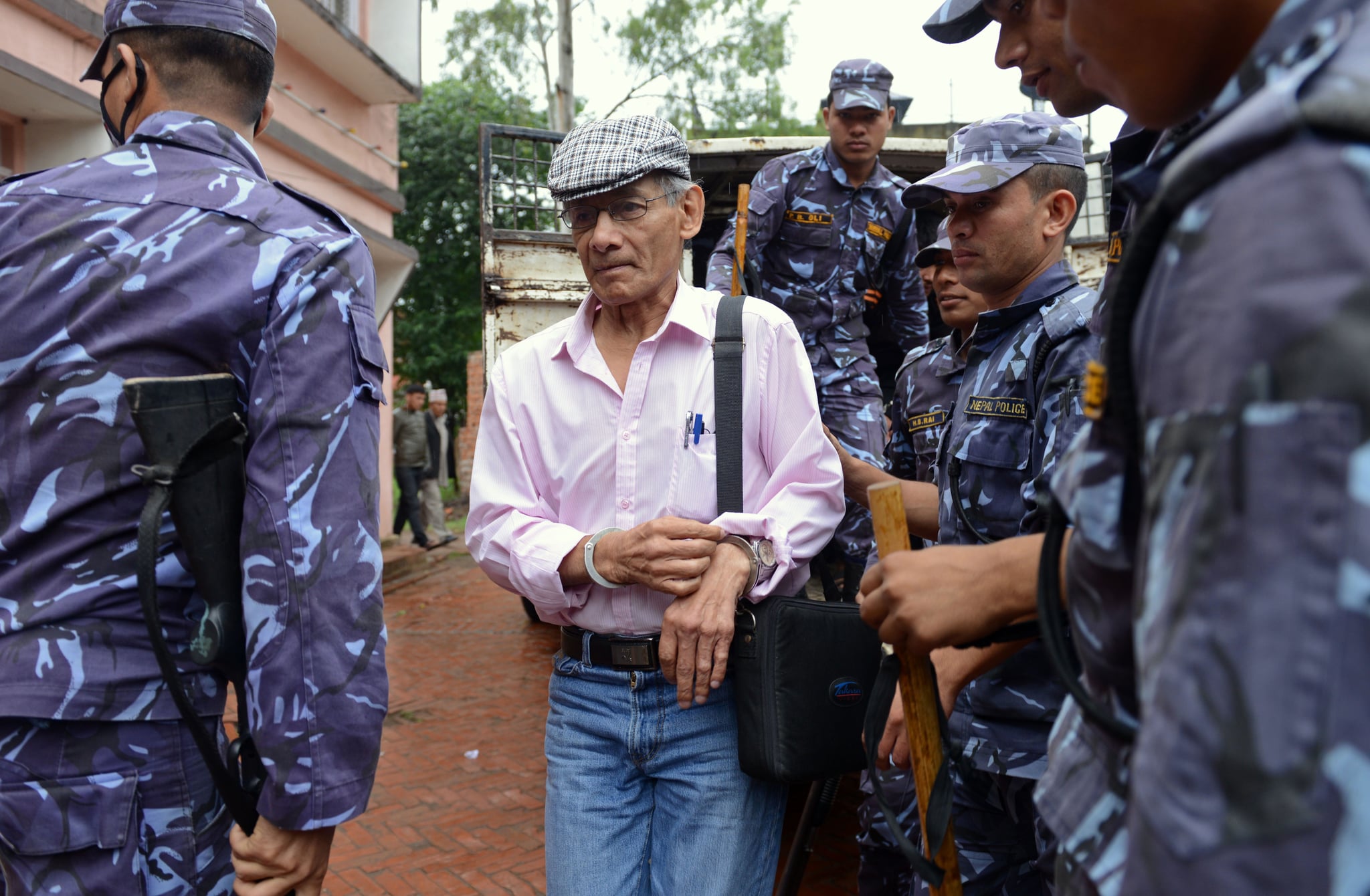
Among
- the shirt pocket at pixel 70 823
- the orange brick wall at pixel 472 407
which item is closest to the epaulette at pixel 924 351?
the shirt pocket at pixel 70 823

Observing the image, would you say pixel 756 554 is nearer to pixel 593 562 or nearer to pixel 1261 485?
pixel 593 562

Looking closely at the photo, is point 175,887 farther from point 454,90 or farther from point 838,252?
point 454,90

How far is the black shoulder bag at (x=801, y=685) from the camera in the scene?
1948 mm

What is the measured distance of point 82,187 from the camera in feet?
5.46

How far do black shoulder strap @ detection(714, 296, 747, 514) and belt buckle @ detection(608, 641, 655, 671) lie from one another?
31cm

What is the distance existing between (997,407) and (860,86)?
2.60m

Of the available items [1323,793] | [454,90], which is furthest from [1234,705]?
[454,90]

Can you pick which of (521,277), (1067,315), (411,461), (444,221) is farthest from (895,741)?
(444,221)

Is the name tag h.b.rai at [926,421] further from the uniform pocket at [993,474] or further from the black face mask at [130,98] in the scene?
the black face mask at [130,98]

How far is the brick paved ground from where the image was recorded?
417 centimetres

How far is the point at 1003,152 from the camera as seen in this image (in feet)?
7.91

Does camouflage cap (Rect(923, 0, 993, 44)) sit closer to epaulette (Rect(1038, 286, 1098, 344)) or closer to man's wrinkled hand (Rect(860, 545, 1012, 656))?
epaulette (Rect(1038, 286, 1098, 344))

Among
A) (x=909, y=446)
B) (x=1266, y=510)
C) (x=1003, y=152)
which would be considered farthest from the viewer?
(x=909, y=446)

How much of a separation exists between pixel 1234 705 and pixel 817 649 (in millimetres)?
1392
